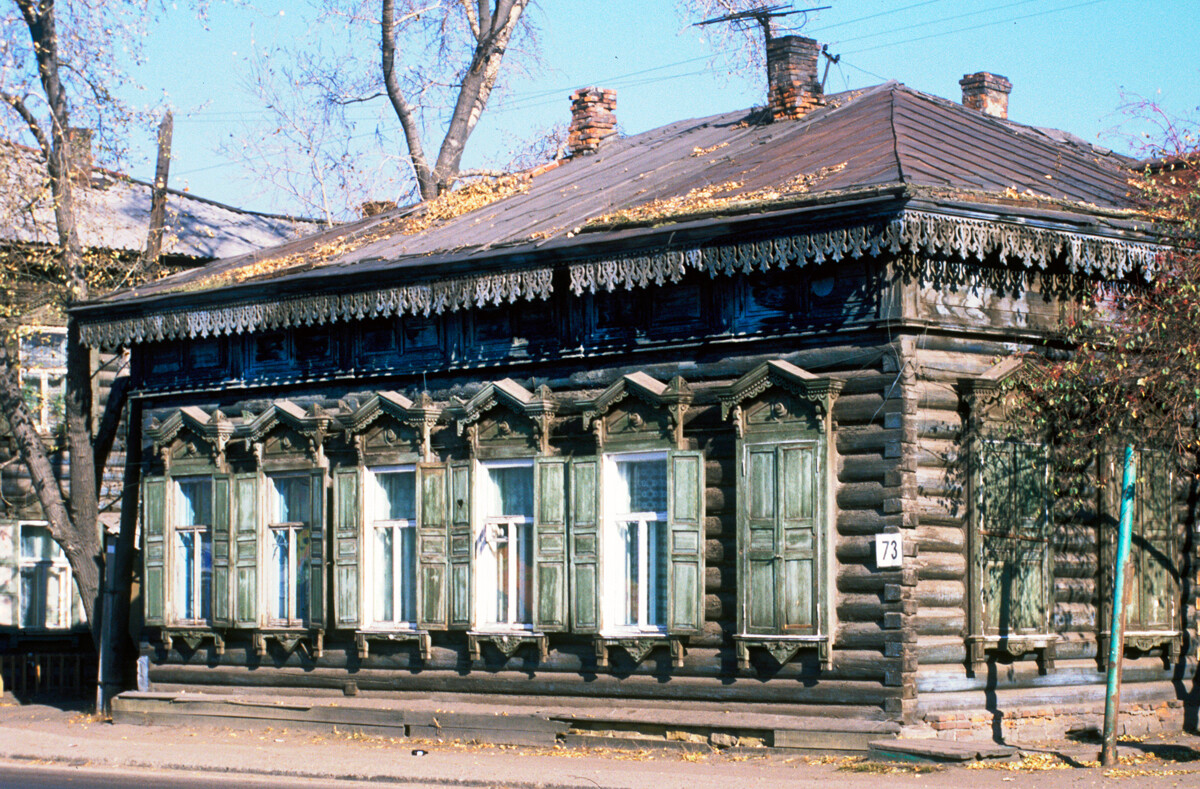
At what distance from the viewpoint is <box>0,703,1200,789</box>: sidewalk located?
1259 cm

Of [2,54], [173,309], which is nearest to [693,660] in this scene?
[173,309]

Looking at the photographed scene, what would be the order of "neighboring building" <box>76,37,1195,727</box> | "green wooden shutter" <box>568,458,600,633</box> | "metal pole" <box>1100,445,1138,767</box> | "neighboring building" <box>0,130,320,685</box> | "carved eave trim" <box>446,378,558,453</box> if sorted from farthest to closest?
1. "neighboring building" <box>0,130,320,685</box>
2. "carved eave trim" <box>446,378,558,453</box>
3. "green wooden shutter" <box>568,458,600,633</box>
4. "neighboring building" <box>76,37,1195,727</box>
5. "metal pole" <box>1100,445,1138,767</box>

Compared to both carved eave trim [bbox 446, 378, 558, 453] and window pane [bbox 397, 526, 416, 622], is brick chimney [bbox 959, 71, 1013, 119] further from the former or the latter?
window pane [bbox 397, 526, 416, 622]

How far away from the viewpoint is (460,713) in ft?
53.6

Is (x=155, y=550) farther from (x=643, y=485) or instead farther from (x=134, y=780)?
(x=643, y=485)

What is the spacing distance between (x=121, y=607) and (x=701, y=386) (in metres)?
9.98

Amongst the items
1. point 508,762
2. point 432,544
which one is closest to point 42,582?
point 432,544

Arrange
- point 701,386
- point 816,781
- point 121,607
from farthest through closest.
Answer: point 121,607 → point 701,386 → point 816,781

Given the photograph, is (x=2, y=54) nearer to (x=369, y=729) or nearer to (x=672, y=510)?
(x=369, y=729)

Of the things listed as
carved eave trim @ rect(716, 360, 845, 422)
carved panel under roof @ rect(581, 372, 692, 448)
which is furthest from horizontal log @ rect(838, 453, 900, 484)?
carved panel under roof @ rect(581, 372, 692, 448)

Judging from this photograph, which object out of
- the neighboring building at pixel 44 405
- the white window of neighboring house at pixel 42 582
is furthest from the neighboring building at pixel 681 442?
the white window of neighboring house at pixel 42 582

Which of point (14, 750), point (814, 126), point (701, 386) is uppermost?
point (814, 126)

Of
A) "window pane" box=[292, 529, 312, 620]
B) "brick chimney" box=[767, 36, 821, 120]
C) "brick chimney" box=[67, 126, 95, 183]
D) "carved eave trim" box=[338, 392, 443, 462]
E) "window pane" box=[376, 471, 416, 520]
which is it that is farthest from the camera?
"brick chimney" box=[67, 126, 95, 183]

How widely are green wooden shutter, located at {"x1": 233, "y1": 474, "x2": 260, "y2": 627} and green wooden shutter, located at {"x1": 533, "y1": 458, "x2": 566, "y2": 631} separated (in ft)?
13.8
